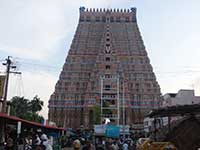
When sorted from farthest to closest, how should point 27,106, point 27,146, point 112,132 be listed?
point 27,106 < point 112,132 < point 27,146

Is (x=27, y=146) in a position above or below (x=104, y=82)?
below

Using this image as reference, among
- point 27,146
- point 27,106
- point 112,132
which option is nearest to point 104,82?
point 27,106

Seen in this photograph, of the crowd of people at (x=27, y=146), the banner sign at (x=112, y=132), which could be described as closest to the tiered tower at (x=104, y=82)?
the banner sign at (x=112, y=132)

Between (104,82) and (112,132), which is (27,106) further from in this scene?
(112,132)

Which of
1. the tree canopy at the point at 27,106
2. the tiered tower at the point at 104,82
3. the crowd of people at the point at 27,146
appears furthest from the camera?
the tiered tower at the point at 104,82

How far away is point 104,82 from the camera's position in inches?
2943

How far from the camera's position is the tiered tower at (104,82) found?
241ft

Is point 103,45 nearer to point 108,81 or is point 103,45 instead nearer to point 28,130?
point 108,81

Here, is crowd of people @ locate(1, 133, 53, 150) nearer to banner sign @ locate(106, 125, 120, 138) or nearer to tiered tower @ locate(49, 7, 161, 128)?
banner sign @ locate(106, 125, 120, 138)

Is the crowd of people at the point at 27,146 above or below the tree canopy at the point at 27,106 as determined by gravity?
below

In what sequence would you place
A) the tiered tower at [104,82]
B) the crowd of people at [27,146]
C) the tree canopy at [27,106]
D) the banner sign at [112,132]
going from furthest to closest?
1. the tiered tower at [104,82]
2. the tree canopy at [27,106]
3. the banner sign at [112,132]
4. the crowd of people at [27,146]

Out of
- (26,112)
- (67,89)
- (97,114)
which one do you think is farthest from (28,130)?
(67,89)

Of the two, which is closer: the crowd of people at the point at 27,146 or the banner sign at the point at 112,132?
the crowd of people at the point at 27,146

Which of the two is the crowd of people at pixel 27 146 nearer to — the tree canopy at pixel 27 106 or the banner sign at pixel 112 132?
the banner sign at pixel 112 132
